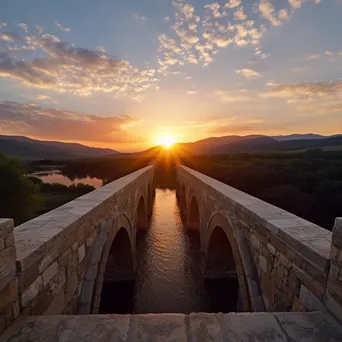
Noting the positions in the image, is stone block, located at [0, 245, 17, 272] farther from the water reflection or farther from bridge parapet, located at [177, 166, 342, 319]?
the water reflection

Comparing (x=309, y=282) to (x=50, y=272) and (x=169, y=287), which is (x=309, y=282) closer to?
(x=50, y=272)

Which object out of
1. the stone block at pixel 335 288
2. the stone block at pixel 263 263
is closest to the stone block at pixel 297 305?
the stone block at pixel 335 288

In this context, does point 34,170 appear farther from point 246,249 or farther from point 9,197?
point 246,249

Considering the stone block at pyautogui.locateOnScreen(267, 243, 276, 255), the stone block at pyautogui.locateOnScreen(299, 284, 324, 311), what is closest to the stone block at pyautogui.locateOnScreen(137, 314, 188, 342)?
the stone block at pyautogui.locateOnScreen(299, 284, 324, 311)

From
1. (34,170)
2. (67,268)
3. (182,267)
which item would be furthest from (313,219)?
(34,170)

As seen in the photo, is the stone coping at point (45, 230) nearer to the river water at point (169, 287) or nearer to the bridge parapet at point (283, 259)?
the bridge parapet at point (283, 259)

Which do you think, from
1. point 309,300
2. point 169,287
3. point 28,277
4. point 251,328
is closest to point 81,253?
point 28,277
